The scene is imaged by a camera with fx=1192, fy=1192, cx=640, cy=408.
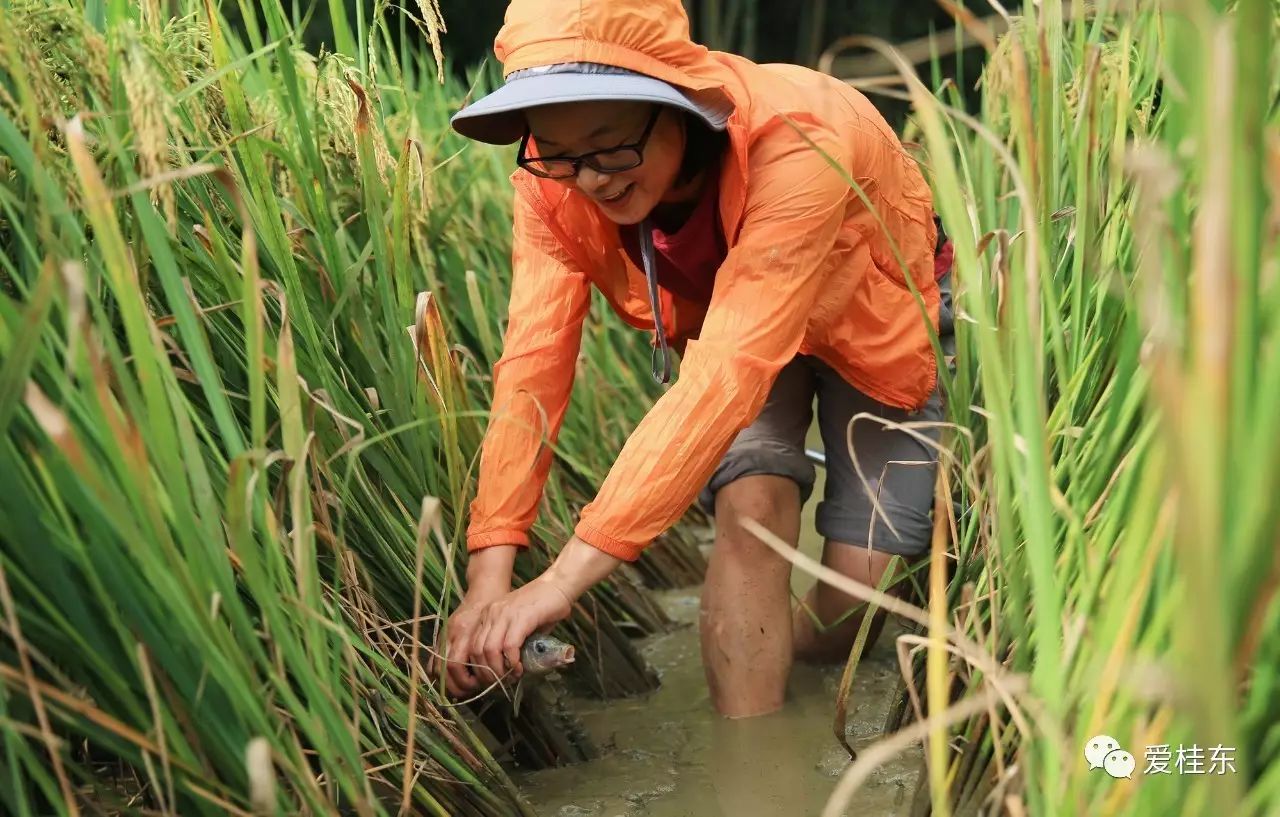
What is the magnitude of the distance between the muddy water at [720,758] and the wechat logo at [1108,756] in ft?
1.82

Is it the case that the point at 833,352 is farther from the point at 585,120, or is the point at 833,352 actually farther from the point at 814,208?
the point at 585,120

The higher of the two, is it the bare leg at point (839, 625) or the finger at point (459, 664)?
the finger at point (459, 664)

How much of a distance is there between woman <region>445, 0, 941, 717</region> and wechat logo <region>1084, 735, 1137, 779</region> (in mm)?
534

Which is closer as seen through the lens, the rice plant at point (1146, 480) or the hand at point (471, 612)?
the rice plant at point (1146, 480)

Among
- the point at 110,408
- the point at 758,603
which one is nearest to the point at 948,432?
the point at 758,603

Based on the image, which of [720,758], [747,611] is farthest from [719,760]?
[747,611]

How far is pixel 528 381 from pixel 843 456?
24.2 inches

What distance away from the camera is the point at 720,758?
1.57m

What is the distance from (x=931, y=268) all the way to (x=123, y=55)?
1195 millimetres

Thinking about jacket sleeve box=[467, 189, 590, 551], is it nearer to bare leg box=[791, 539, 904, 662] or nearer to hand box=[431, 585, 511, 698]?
hand box=[431, 585, 511, 698]

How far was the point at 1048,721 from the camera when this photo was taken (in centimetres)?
73

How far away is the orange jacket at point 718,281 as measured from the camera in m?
1.38

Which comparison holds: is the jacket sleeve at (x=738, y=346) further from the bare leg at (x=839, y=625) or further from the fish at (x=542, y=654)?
the bare leg at (x=839, y=625)

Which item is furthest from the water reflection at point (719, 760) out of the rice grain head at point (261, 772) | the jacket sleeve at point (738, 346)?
the rice grain head at point (261, 772)
